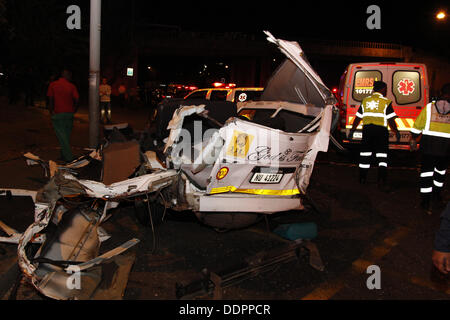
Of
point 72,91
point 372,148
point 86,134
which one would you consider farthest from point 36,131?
point 372,148

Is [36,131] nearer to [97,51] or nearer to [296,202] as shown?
[97,51]

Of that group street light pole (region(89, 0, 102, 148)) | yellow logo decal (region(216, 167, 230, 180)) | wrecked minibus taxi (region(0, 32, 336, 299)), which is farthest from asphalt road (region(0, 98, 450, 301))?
street light pole (region(89, 0, 102, 148))

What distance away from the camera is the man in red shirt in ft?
25.2

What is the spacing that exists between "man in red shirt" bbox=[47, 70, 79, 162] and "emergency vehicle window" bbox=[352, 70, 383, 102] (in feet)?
20.3

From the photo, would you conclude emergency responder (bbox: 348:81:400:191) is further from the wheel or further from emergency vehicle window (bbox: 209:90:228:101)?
emergency vehicle window (bbox: 209:90:228:101)

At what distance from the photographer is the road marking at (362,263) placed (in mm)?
3543

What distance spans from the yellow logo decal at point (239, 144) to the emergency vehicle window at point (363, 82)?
6387 mm

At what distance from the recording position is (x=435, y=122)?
592cm

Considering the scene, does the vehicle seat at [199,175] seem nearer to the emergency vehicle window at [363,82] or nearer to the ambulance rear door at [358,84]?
the ambulance rear door at [358,84]

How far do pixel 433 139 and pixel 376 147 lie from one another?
1320mm

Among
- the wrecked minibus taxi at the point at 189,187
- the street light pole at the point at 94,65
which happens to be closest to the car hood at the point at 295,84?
the wrecked minibus taxi at the point at 189,187

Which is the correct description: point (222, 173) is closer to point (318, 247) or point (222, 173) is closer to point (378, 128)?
point (318, 247)

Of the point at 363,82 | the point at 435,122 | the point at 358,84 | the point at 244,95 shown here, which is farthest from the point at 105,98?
the point at 435,122

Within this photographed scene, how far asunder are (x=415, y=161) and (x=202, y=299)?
26.4 feet
